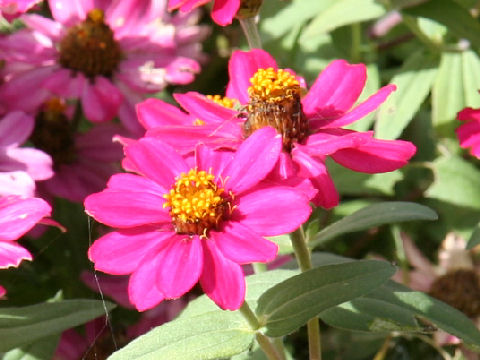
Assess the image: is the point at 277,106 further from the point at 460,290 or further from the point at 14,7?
the point at 460,290

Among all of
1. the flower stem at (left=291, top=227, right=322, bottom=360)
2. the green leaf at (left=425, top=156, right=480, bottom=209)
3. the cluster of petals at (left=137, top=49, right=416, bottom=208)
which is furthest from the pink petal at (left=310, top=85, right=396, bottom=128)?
the green leaf at (left=425, top=156, right=480, bottom=209)

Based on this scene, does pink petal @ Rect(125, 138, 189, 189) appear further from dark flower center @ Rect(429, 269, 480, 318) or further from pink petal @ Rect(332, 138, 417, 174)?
dark flower center @ Rect(429, 269, 480, 318)

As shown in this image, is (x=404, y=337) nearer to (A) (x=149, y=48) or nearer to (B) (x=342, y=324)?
(B) (x=342, y=324)

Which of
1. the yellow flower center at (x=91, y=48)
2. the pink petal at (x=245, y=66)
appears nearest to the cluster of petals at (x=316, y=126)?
the pink petal at (x=245, y=66)

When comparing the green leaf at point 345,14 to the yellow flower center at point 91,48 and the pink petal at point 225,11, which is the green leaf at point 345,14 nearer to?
the yellow flower center at point 91,48

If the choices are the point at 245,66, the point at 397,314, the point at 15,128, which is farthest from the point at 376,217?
the point at 15,128
